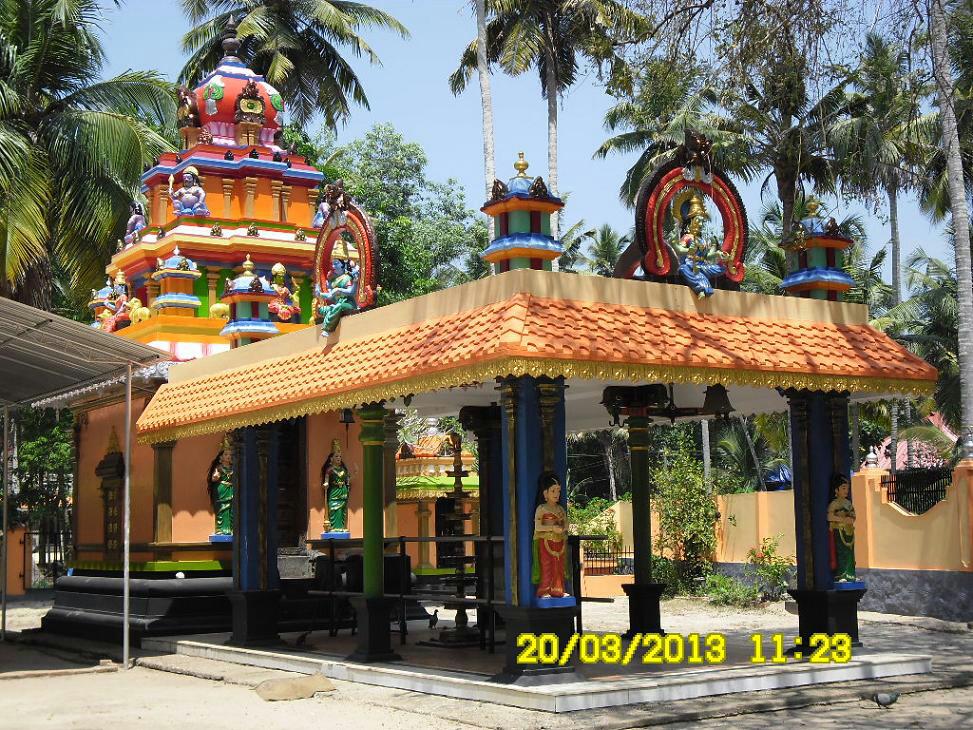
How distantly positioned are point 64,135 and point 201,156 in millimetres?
6018

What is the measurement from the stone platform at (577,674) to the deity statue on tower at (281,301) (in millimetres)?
5295

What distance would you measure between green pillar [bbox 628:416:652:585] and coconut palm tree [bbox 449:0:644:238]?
53.0 ft

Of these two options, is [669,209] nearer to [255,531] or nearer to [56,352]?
[255,531]

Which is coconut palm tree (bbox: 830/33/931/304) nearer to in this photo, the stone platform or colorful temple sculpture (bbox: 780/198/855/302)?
colorful temple sculpture (bbox: 780/198/855/302)

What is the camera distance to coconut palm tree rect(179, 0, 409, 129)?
3228cm

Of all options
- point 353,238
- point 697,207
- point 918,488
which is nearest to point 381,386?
point 353,238

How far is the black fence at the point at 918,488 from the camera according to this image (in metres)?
19.1

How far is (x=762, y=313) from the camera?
1179cm

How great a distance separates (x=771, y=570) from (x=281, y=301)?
9056 mm

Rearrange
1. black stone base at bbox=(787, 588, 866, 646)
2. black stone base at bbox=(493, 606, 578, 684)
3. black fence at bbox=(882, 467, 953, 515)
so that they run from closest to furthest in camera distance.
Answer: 1. black stone base at bbox=(493, 606, 578, 684)
2. black stone base at bbox=(787, 588, 866, 646)
3. black fence at bbox=(882, 467, 953, 515)

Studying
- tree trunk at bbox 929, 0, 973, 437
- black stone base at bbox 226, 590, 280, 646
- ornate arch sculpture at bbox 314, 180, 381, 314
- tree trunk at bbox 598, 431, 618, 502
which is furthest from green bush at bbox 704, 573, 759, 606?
tree trunk at bbox 598, 431, 618, 502

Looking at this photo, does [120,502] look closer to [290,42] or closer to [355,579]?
[355,579]

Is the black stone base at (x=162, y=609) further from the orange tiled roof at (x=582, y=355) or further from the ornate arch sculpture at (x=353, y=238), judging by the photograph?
the ornate arch sculpture at (x=353, y=238)

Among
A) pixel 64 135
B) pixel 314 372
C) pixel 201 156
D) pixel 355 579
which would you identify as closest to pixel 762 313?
pixel 314 372
